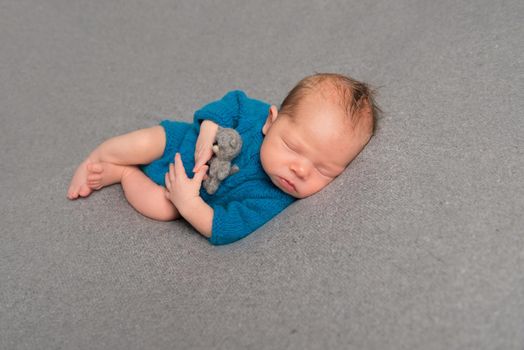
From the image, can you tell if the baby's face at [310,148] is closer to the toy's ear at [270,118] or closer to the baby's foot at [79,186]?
the toy's ear at [270,118]

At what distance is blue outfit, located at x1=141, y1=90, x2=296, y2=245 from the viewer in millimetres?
1206

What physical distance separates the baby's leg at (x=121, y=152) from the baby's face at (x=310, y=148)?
14.0 inches

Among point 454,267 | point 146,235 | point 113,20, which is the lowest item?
point 146,235

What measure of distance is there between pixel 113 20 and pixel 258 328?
157cm

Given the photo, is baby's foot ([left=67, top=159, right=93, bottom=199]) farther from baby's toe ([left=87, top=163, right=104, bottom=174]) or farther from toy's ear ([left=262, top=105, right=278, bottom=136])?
toy's ear ([left=262, top=105, right=278, bottom=136])

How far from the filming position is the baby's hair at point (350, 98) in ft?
3.86

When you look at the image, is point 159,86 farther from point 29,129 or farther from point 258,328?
point 258,328

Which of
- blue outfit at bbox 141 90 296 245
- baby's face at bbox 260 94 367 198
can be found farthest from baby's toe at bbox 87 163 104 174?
baby's face at bbox 260 94 367 198

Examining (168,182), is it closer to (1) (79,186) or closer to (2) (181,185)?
(2) (181,185)

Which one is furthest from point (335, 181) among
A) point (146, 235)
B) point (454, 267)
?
point (146, 235)

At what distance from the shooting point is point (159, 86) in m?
1.82

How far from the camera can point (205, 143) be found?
130 centimetres

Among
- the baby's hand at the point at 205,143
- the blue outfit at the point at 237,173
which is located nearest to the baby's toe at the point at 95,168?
the blue outfit at the point at 237,173

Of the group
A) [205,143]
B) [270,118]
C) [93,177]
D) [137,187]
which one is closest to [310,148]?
[270,118]
